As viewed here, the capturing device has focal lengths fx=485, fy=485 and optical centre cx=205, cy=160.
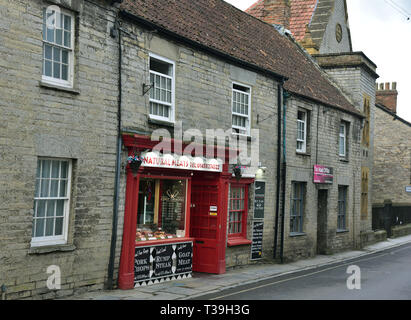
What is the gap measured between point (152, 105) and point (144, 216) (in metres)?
3.02

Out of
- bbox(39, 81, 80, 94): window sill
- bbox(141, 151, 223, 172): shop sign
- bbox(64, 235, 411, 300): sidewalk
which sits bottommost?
bbox(64, 235, 411, 300): sidewalk

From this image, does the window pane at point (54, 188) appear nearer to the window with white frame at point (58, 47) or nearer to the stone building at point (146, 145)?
the stone building at point (146, 145)

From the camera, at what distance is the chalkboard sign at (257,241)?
16641 mm

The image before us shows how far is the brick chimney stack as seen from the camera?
2741 centimetres

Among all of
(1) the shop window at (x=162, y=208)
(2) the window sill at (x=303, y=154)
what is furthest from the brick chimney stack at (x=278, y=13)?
(1) the shop window at (x=162, y=208)

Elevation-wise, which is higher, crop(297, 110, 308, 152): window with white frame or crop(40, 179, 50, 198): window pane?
crop(297, 110, 308, 152): window with white frame

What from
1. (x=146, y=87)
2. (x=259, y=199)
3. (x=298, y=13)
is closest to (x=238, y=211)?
(x=259, y=199)

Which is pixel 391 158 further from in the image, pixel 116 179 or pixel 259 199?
pixel 116 179

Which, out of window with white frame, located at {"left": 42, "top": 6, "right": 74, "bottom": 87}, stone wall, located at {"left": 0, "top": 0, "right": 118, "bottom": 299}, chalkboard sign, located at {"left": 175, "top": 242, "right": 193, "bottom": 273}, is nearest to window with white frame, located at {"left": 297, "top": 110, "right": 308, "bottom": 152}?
chalkboard sign, located at {"left": 175, "top": 242, "right": 193, "bottom": 273}

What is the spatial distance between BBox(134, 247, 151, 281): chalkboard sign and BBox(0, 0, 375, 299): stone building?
4 centimetres

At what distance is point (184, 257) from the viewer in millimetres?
13602

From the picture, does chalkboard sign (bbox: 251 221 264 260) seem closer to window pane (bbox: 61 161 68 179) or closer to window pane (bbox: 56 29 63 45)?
window pane (bbox: 61 161 68 179)

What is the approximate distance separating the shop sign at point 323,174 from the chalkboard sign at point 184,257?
28.0 ft
